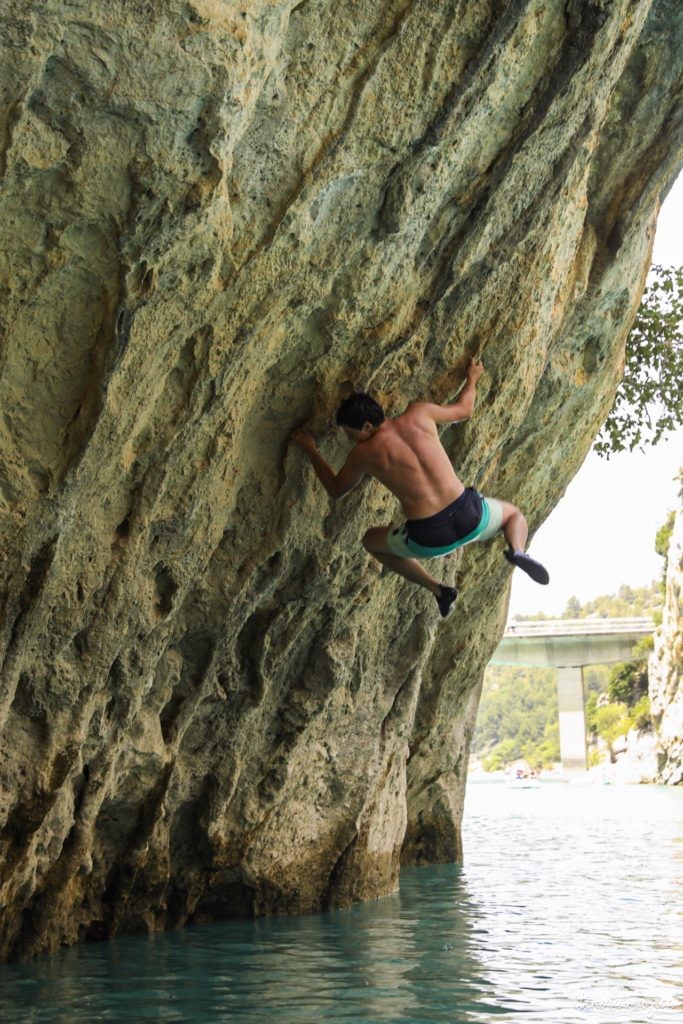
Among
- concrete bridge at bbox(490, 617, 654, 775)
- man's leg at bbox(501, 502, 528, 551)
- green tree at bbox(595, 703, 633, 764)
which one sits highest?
concrete bridge at bbox(490, 617, 654, 775)

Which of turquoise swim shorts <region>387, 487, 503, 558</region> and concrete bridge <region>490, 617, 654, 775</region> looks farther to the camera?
concrete bridge <region>490, 617, 654, 775</region>

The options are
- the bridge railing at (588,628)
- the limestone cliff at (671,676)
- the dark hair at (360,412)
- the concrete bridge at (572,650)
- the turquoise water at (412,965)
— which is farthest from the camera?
the concrete bridge at (572,650)

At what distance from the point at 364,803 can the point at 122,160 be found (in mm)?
7337

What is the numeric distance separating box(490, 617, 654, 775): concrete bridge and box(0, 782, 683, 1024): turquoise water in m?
47.3

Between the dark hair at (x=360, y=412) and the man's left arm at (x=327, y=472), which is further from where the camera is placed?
the man's left arm at (x=327, y=472)

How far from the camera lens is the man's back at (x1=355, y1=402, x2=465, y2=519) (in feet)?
29.3

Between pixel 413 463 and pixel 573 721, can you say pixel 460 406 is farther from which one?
pixel 573 721

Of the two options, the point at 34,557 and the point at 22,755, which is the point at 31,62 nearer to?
the point at 34,557

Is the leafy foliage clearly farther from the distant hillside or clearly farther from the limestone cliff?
the limestone cliff

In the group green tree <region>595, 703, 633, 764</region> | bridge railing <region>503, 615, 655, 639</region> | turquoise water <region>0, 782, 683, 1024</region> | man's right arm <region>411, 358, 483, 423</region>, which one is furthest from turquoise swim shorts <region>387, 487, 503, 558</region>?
green tree <region>595, 703, 633, 764</region>

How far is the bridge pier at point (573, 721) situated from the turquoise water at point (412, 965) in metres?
49.6

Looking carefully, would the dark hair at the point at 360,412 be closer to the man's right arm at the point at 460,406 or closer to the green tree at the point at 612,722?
the man's right arm at the point at 460,406

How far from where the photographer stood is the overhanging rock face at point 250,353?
23.2 ft

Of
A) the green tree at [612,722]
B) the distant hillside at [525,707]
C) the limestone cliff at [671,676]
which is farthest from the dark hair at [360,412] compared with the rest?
the distant hillside at [525,707]
